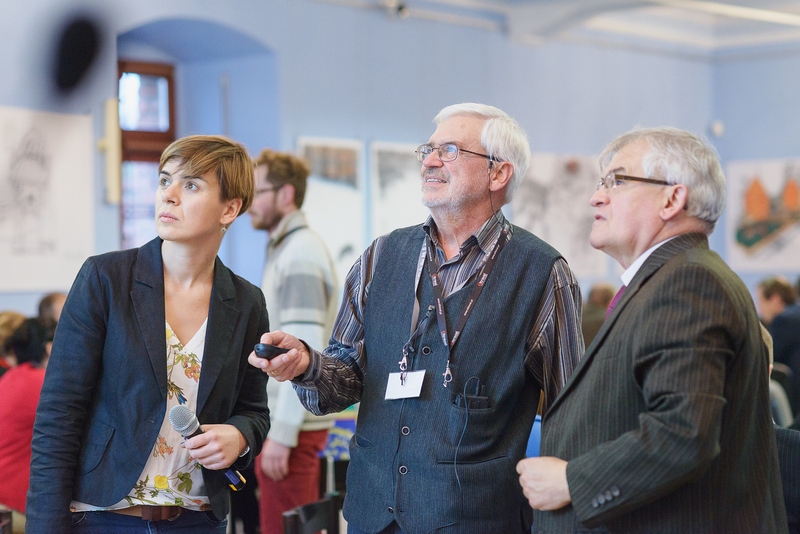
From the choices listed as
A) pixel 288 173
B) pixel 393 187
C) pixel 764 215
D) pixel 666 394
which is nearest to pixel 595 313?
pixel 288 173

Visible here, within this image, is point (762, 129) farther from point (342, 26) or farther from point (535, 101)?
point (342, 26)

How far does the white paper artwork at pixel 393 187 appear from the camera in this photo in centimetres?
723

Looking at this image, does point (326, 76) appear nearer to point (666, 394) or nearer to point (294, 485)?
point (294, 485)

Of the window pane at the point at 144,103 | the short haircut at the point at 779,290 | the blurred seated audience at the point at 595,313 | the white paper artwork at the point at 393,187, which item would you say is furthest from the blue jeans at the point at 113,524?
the short haircut at the point at 779,290

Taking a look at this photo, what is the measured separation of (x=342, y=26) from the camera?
692 cm

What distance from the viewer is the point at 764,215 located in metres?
9.98

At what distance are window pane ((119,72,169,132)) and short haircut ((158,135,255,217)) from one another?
460 cm

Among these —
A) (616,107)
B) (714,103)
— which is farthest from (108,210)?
(714,103)

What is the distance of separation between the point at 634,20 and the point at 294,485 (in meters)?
7.09

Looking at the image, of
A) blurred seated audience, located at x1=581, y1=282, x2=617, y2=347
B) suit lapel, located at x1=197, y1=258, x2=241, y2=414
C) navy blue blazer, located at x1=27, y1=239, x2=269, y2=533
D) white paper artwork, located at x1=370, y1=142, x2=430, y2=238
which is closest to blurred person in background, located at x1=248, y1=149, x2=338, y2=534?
blurred seated audience, located at x1=581, y1=282, x2=617, y2=347

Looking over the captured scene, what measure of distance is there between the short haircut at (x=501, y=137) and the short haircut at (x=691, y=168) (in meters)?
0.54

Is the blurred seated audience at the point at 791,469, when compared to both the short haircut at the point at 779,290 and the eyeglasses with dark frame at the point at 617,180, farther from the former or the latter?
the short haircut at the point at 779,290

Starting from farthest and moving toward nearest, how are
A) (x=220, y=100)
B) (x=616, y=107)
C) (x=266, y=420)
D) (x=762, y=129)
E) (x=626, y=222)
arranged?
(x=762, y=129) < (x=616, y=107) < (x=220, y=100) < (x=266, y=420) < (x=626, y=222)

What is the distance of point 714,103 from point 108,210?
7.23 metres
